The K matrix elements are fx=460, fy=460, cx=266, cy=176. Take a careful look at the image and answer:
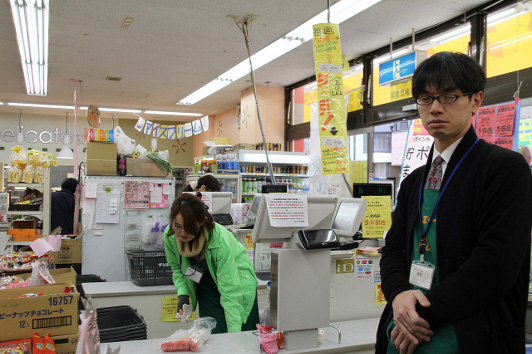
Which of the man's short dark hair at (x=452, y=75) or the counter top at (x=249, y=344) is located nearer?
the man's short dark hair at (x=452, y=75)

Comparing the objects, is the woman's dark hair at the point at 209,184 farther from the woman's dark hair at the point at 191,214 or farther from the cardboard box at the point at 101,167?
the woman's dark hair at the point at 191,214

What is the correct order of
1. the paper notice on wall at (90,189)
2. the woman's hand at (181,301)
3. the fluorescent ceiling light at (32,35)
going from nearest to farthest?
the woman's hand at (181,301) < the paper notice on wall at (90,189) < the fluorescent ceiling light at (32,35)

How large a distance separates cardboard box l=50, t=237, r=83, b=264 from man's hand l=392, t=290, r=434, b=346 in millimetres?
4620

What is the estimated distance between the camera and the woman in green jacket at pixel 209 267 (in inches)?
106

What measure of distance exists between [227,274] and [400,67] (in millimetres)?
4766

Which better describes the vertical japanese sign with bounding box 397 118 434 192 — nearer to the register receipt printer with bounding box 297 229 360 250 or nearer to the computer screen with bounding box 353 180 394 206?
the computer screen with bounding box 353 180 394 206

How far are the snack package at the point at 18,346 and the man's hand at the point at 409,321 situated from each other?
1.34 metres

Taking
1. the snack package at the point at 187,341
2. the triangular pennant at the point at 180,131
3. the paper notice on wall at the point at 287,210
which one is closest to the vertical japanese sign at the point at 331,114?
the paper notice on wall at the point at 287,210

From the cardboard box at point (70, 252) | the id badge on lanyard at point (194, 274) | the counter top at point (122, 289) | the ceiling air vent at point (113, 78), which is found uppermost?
the ceiling air vent at point (113, 78)

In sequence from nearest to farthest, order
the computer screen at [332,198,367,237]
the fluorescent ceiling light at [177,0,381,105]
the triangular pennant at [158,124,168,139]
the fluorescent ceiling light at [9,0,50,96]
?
the computer screen at [332,198,367,237] < the fluorescent ceiling light at [9,0,50,96] < the fluorescent ceiling light at [177,0,381,105] < the triangular pennant at [158,124,168,139]

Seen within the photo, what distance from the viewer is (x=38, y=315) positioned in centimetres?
181

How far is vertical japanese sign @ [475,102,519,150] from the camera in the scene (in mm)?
4375

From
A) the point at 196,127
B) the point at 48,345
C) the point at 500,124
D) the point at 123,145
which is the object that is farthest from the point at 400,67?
the point at 48,345

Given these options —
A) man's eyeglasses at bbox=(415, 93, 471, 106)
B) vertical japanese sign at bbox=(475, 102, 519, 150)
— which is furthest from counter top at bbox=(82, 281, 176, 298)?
vertical japanese sign at bbox=(475, 102, 519, 150)
